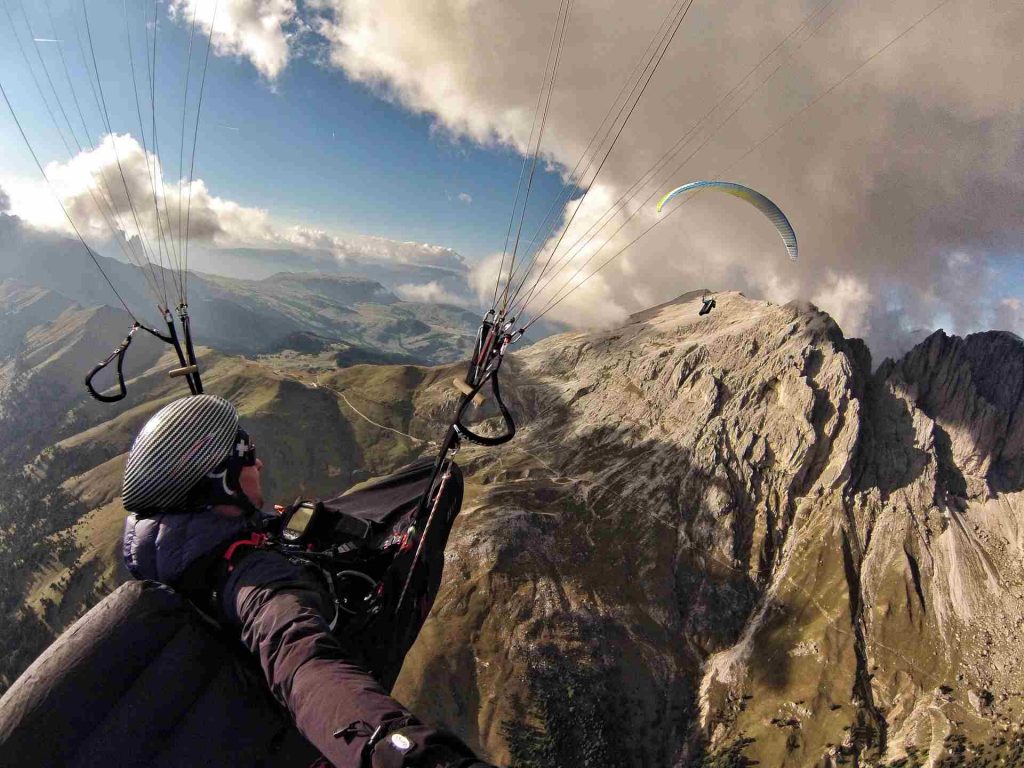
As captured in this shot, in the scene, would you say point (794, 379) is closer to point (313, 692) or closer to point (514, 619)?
point (514, 619)

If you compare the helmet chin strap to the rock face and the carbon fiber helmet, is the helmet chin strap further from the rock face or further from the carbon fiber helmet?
the rock face

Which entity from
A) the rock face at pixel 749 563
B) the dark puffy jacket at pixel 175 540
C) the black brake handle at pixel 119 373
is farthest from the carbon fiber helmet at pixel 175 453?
the rock face at pixel 749 563

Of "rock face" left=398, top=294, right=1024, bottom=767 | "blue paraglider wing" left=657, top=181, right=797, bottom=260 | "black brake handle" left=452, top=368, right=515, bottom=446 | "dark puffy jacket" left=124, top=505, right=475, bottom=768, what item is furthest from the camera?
"rock face" left=398, top=294, right=1024, bottom=767

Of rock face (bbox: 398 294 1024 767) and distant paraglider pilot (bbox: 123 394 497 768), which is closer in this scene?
distant paraglider pilot (bbox: 123 394 497 768)

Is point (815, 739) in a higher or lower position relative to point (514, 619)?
higher

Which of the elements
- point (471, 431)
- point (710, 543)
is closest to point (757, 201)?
point (471, 431)

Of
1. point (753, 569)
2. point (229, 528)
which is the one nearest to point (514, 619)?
point (753, 569)

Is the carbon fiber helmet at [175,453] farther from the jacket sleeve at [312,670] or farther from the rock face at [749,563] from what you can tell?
the rock face at [749,563]

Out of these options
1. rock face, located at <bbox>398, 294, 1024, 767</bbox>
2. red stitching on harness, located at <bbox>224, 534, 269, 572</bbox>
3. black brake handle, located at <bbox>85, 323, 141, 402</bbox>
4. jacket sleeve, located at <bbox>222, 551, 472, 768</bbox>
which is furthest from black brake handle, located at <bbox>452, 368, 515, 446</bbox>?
rock face, located at <bbox>398, 294, 1024, 767</bbox>

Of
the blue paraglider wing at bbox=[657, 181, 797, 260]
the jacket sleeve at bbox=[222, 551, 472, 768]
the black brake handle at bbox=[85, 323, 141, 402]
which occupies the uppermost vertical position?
the blue paraglider wing at bbox=[657, 181, 797, 260]
